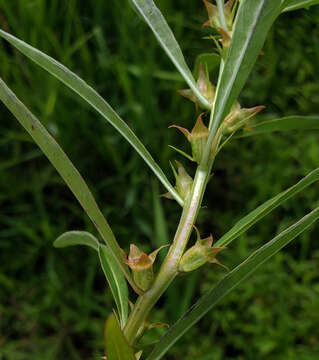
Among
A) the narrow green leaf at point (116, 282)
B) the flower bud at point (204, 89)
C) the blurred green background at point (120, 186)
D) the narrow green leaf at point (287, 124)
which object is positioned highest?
the flower bud at point (204, 89)

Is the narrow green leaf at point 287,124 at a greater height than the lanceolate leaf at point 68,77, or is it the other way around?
the lanceolate leaf at point 68,77

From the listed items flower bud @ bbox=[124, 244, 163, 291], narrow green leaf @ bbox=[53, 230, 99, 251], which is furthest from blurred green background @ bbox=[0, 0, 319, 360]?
flower bud @ bbox=[124, 244, 163, 291]

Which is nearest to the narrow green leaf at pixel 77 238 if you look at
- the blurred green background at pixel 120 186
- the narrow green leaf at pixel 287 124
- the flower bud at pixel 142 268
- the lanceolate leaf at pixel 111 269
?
the lanceolate leaf at pixel 111 269

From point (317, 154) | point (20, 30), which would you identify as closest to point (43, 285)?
point (20, 30)

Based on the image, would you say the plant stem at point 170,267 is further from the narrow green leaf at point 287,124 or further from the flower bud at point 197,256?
the narrow green leaf at point 287,124

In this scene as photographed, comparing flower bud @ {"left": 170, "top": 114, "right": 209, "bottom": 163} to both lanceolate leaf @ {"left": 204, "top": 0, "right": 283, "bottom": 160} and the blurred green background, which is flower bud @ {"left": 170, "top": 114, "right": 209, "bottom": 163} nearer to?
lanceolate leaf @ {"left": 204, "top": 0, "right": 283, "bottom": 160}

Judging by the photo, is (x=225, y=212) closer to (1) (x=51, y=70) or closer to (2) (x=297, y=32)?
(2) (x=297, y=32)

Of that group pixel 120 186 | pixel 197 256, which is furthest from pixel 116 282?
pixel 120 186
